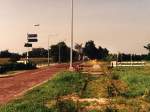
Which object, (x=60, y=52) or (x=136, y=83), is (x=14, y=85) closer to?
(x=136, y=83)

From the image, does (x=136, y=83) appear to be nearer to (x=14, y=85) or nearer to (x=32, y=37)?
(x=14, y=85)

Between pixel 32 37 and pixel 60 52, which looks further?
pixel 60 52

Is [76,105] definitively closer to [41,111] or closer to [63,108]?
[63,108]

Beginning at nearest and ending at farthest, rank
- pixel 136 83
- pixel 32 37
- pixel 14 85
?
pixel 136 83 → pixel 14 85 → pixel 32 37

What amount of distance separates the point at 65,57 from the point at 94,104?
150 metres

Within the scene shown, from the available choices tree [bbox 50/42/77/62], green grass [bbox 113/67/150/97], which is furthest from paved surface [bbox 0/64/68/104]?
tree [bbox 50/42/77/62]

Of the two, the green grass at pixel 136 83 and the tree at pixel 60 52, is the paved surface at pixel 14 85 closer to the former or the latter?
the green grass at pixel 136 83

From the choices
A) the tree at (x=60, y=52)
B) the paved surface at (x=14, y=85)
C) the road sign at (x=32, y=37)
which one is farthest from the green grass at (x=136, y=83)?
the tree at (x=60, y=52)

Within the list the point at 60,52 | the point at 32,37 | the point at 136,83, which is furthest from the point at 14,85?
the point at 60,52

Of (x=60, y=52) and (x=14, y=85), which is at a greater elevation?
(x=60, y=52)

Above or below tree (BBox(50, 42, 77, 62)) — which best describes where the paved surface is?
below

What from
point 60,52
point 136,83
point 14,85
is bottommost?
point 14,85

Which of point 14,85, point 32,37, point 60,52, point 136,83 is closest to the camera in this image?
point 136,83

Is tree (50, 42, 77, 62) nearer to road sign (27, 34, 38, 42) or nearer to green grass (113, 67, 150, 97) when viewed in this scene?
road sign (27, 34, 38, 42)
